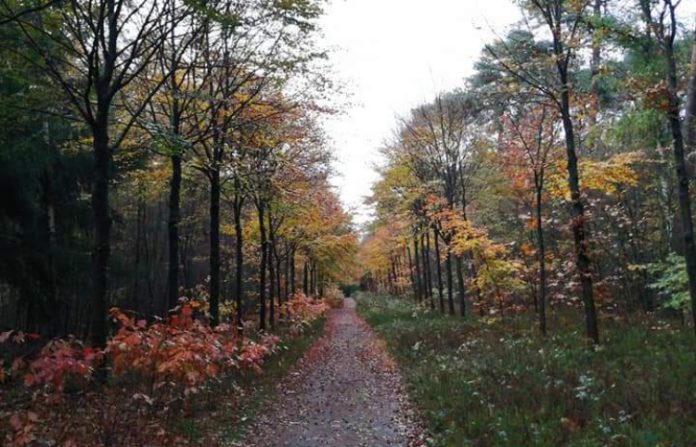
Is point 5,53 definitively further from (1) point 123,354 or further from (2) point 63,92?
(1) point 123,354

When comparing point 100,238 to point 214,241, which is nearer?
point 100,238

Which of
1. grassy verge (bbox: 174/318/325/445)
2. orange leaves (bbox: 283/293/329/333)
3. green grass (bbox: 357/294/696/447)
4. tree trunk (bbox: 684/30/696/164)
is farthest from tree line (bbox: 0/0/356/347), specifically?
tree trunk (bbox: 684/30/696/164)

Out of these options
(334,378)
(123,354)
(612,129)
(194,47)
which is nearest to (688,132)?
(612,129)

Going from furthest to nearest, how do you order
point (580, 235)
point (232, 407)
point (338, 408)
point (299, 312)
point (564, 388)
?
point (299, 312)
point (580, 235)
point (338, 408)
point (232, 407)
point (564, 388)

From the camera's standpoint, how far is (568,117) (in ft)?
37.9

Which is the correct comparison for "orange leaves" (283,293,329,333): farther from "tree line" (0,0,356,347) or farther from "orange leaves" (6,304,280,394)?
"orange leaves" (6,304,280,394)

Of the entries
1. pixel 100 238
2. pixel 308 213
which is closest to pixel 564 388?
pixel 100 238

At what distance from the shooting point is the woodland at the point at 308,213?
757cm

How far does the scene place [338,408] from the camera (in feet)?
34.3

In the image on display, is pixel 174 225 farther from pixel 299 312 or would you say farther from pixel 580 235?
pixel 299 312

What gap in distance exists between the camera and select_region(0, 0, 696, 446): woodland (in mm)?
7566

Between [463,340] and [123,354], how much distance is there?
1075 centimetres

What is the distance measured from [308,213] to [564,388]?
1440 cm

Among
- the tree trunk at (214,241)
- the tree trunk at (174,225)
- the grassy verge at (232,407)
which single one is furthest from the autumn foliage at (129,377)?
the tree trunk at (214,241)
